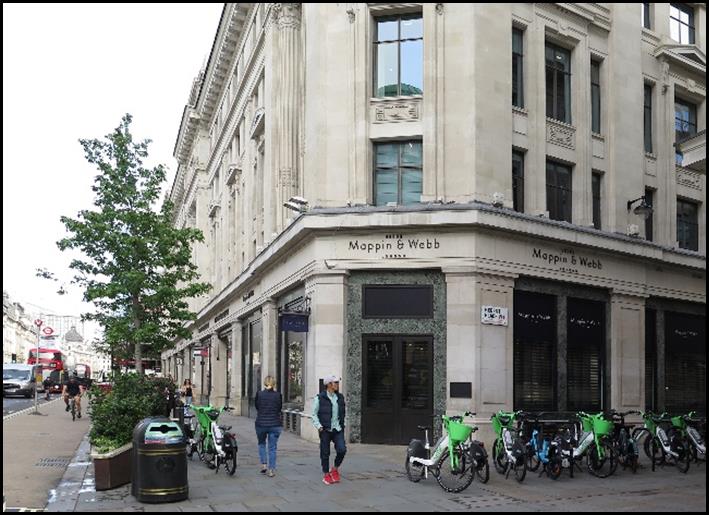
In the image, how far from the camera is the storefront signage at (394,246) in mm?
21219

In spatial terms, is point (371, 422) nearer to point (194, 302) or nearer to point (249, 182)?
point (249, 182)

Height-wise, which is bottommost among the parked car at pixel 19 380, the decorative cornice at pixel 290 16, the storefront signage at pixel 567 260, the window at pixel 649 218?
the parked car at pixel 19 380

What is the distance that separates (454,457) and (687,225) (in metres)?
18.9

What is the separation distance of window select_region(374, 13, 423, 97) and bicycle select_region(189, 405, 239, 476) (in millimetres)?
10061

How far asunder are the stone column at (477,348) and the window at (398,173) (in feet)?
7.65

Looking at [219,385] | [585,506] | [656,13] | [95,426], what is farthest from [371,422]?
[219,385]

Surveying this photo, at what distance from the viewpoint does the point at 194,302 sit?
60.6 m

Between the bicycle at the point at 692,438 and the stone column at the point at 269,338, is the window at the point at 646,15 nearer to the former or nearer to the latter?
the stone column at the point at 269,338

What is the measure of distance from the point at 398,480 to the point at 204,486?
3.21 m

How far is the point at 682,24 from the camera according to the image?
2900cm

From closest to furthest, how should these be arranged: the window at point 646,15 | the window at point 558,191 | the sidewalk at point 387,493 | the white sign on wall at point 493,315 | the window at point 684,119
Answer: the sidewalk at point 387,493
the white sign on wall at point 493,315
the window at point 558,191
the window at point 646,15
the window at point 684,119

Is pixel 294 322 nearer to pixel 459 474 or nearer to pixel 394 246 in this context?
pixel 394 246

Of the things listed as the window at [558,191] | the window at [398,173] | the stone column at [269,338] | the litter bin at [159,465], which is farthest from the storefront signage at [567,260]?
the litter bin at [159,465]

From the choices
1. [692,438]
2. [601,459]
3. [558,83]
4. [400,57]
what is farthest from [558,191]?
[601,459]
